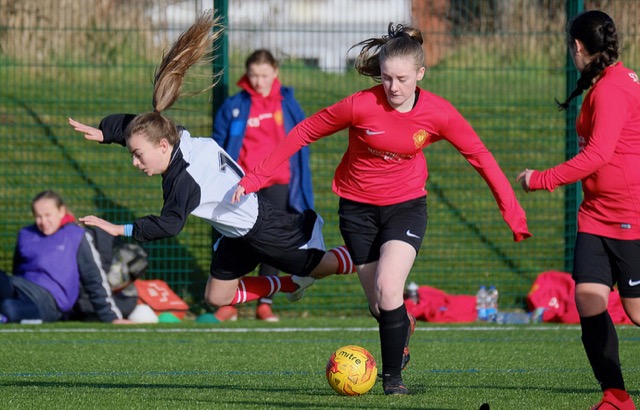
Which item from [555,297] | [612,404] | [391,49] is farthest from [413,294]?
[612,404]

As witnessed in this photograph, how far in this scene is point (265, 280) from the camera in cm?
714

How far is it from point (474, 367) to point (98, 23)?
5.57 m

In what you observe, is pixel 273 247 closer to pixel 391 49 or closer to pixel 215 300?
pixel 215 300

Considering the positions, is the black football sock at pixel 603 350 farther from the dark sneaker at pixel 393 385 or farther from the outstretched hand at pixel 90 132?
the outstretched hand at pixel 90 132

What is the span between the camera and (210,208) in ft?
20.5

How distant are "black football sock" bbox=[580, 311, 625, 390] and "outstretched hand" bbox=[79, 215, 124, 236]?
2.44m

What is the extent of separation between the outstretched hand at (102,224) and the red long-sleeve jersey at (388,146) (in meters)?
0.73

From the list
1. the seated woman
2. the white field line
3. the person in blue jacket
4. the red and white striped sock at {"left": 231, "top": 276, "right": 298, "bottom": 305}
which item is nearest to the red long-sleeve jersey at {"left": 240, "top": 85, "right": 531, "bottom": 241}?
the red and white striped sock at {"left": 231, "top": 276, "right": 298, "bottom": 305}

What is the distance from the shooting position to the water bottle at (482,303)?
404 inches

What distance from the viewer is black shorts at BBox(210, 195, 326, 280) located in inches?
261

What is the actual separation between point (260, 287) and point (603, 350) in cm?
269

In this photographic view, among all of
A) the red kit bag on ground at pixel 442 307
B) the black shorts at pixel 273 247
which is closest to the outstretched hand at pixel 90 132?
the black shorts at pixel 273 247

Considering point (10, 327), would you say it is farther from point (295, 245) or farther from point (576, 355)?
point (576, 355)

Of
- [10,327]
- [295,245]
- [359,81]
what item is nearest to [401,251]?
[295,245]
